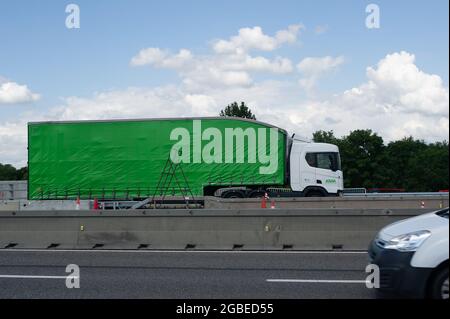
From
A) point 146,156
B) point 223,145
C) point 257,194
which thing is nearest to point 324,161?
point 257,194

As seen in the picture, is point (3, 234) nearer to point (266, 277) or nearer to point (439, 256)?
point (266, 277)

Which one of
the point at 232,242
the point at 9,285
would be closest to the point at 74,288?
the point at 9,285

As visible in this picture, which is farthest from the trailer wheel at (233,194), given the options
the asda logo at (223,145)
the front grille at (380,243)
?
the front grille at (380,243)

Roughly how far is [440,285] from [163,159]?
825 inches

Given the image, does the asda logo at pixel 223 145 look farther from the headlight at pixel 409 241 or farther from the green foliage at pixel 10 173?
the green foliage at pixel 10 173

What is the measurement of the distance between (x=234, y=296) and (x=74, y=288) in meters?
2.34

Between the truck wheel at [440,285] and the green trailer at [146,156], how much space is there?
20.1 meters

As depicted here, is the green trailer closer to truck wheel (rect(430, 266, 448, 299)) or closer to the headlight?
the headlight

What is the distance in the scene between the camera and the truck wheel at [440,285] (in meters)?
5.98

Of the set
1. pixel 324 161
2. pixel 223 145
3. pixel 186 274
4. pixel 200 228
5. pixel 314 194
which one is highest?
pixel 223 145

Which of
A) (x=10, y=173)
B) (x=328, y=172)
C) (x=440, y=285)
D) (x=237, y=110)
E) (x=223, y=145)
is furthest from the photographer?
(x=10, y=173)

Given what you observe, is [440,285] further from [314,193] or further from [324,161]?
[324,161]

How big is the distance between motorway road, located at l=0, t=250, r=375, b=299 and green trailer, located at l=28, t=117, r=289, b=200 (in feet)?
46.1

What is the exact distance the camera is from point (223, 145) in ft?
86.3
